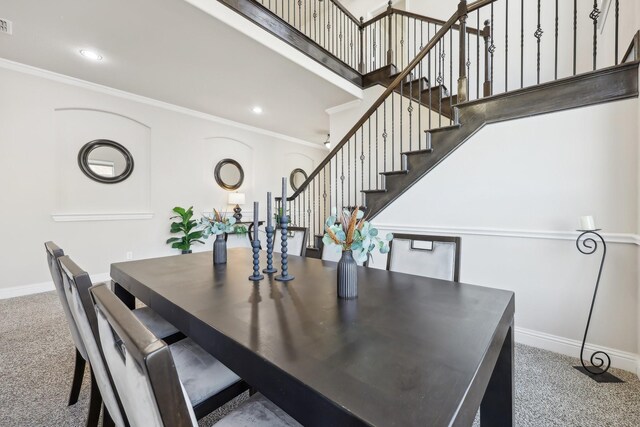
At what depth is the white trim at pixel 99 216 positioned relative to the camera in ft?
12.1

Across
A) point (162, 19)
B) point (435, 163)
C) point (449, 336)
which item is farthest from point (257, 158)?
point (449, 336)

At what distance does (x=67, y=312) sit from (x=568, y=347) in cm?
305

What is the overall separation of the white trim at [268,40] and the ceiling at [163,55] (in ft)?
0.17

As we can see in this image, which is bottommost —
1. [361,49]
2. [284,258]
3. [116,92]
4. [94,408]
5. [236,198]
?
[94,408]

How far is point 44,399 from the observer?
161 cm

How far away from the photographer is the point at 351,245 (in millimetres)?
1165

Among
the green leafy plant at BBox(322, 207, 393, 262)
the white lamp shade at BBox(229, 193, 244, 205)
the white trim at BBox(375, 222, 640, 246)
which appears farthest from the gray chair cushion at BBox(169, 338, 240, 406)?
the white lamp shade at BBox(229, 193, 244, 205)

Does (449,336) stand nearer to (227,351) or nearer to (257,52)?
(227,351)

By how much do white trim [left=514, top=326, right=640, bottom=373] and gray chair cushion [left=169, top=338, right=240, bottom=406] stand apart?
2212 millimetres

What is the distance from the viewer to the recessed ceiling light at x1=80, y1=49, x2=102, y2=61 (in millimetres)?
3090

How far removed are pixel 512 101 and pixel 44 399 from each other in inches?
144

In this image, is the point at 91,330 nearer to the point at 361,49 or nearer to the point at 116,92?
the point at 116,92

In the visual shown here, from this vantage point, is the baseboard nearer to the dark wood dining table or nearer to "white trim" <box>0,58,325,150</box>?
"white trim" <box>0,58,325,150</box>

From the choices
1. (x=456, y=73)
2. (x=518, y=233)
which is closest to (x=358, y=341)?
(x=518, y=233)
